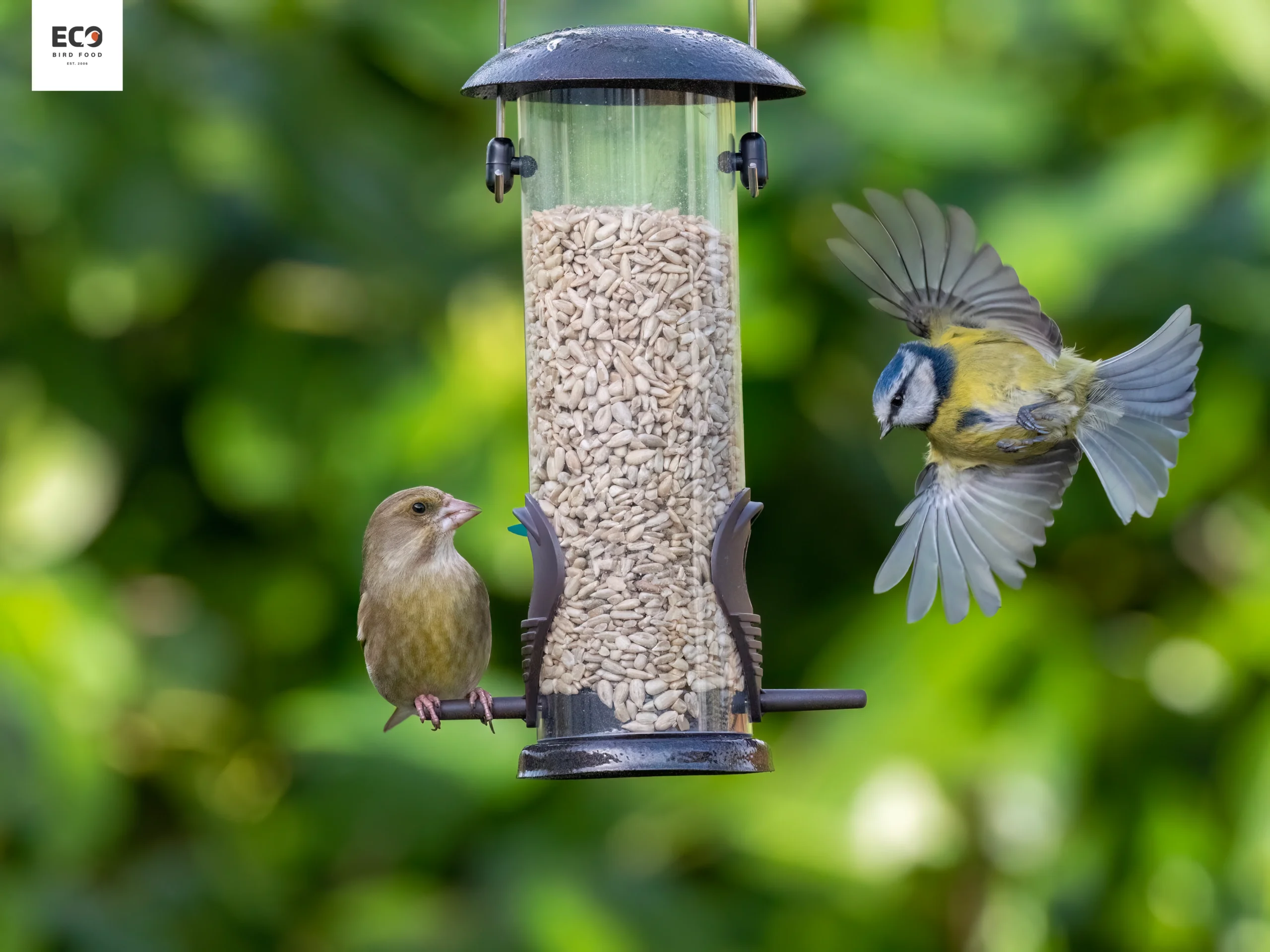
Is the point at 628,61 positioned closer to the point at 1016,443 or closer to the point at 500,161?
the point at 500,161

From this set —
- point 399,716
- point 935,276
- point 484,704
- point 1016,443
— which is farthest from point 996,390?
point 399,716

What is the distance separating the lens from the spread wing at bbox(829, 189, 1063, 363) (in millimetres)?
4582

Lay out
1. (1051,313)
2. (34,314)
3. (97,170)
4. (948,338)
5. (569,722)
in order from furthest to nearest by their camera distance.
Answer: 1. (34,314)
2. (97,170)
3. (1051,313)
4. (948,338)
5. (569,722)

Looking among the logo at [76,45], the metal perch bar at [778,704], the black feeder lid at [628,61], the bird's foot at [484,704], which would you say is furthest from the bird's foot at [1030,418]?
the logo at [76,45]

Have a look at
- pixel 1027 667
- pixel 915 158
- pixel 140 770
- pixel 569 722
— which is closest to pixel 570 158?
pixel 569 722

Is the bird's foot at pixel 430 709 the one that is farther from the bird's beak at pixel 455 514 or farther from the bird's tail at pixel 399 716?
the bird's beak at pixel 455 514

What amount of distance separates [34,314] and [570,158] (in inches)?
136

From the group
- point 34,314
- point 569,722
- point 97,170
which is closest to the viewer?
point 569,722

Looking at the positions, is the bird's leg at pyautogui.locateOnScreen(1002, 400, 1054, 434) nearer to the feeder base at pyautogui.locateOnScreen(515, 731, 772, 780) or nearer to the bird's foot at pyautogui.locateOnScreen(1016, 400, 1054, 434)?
the bird's foot at pyautogui.locateOnScreen(1016, 400, 1054, 434)

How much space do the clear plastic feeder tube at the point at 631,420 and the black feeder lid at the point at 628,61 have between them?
1.03 feet

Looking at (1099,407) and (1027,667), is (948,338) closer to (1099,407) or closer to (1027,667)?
(1099,407)

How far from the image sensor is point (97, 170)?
687 centimetres

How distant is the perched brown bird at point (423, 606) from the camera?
4707mm

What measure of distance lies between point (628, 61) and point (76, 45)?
327 centimetres
